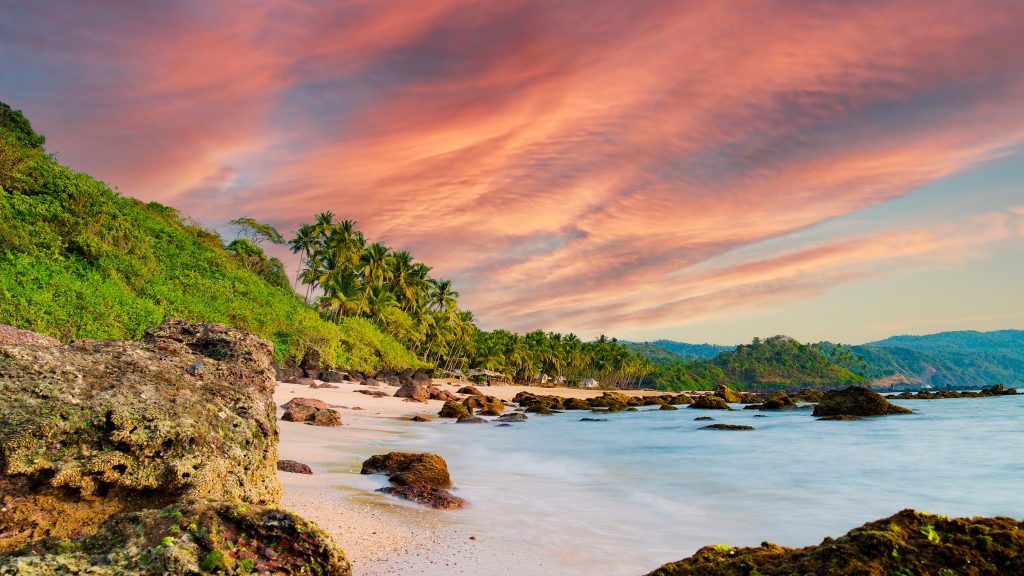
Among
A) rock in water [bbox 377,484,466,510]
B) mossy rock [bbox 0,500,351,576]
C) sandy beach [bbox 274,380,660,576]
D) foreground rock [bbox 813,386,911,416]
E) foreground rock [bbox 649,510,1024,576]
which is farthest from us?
foreground rock [bbox 813,386,911,416]

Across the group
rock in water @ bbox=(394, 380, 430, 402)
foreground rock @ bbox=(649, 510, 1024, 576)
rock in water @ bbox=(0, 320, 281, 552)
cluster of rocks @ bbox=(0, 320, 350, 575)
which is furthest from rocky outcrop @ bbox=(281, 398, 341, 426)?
rock in water @ bbox=(394, 380, 430, 402)

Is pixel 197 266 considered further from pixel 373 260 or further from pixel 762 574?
pixel 762 574

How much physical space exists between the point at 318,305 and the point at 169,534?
65738 mm

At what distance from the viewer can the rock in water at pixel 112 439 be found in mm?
3939

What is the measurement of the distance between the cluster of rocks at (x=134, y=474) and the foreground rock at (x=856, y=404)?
108 ft

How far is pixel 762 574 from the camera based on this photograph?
9.35 feet

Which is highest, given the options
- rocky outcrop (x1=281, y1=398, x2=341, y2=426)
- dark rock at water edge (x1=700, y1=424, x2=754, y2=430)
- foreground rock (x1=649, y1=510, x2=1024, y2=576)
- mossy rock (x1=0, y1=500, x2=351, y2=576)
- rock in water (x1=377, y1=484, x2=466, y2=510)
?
foreground rock (x1=649, y1=510, x2=1024, y2=576)

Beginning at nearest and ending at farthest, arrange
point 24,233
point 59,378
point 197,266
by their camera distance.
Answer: point 59,378, point 24,233, point 197,266

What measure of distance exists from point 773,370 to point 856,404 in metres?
168

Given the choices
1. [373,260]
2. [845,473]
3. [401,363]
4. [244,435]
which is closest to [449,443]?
[845,473]

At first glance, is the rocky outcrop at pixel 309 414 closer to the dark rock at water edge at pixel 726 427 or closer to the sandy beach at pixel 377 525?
the sandy beach at pixel 377 525

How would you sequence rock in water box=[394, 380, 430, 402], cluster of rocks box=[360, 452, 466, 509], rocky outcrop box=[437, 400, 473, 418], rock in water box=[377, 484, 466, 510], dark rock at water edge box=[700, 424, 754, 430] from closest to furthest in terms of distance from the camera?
rock in water box=[377, 484, 466, 510] → cluster of rocks box=[360, 452, 466, 509] → dark rock at water edge box=[700, 424, 754, 430] → rocky outcrop box=[437, 400, 473, 418] → rock in water box=[394, 380, 430, 402]

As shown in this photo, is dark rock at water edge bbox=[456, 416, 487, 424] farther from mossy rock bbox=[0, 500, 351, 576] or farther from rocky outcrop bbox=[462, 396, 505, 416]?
mossy rock bbox=[0, 500, 351, 576]

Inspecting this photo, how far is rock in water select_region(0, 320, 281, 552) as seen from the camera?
12.9 feet
